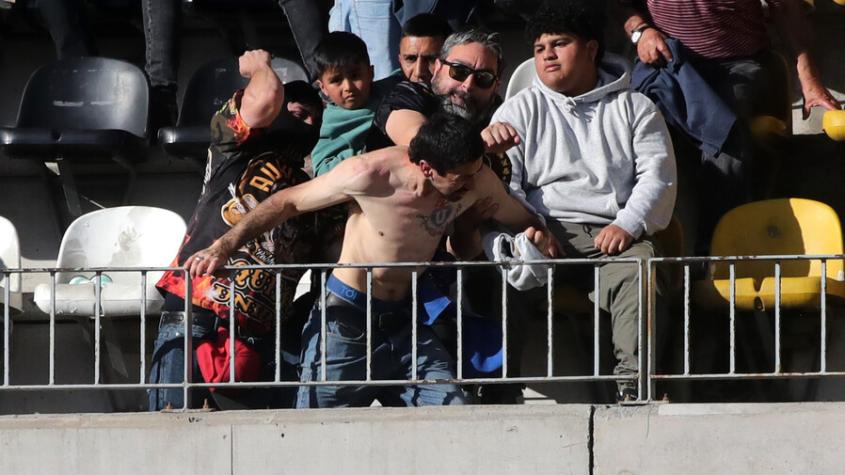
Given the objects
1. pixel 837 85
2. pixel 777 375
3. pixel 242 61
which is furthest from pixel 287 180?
pixel 837 85

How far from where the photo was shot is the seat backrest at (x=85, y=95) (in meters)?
8.98

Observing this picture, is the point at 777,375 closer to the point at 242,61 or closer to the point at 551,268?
the point at 551,268

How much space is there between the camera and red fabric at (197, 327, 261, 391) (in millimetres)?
6910

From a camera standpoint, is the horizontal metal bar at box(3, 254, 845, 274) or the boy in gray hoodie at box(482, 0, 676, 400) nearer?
the horizontal metal bar at box(3, 254, 845, 274)

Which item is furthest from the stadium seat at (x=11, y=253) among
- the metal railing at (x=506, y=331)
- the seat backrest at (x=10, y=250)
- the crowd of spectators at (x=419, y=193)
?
the metal railing at (x=506, y=331)

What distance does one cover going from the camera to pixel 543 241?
22.5ft

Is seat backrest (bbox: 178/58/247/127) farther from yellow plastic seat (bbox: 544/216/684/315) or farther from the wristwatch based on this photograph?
yellow plastic seat (bbox: 544/216/684/315)

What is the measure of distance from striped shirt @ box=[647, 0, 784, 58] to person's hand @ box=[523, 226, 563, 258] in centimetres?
162

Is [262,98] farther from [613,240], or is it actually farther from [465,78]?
[613,240]

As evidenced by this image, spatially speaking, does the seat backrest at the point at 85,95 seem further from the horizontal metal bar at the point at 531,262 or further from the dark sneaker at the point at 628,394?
the dark sneaker at the point at 628,394

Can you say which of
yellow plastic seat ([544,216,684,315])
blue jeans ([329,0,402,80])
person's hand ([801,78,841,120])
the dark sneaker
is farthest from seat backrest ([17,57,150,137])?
the dark sneaker

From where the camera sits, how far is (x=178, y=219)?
26.9 feet

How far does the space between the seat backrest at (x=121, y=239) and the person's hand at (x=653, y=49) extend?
2.10 meters

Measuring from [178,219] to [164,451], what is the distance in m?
1.81
